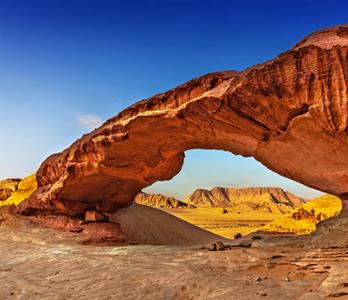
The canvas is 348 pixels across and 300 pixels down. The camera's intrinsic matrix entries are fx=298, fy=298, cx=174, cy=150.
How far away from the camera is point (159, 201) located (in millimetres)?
74750

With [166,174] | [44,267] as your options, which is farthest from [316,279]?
[166,174]

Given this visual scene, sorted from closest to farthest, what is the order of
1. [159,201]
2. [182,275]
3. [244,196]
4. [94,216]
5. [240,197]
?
[182,275] < [94,216] < [159,201] < [240,197] < [244,196]

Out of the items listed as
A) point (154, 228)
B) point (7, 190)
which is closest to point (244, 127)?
point (154, 228)

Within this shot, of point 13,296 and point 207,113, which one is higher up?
point 207,113

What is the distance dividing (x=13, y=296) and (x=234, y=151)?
6.92 m

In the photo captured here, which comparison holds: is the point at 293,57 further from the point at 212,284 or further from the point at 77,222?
the point at 77,222

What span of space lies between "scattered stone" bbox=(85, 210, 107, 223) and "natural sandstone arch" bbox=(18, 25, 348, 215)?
2.91ft

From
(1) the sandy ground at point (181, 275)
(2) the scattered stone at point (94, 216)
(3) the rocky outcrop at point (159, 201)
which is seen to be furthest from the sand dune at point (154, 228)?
(3) the rocky outcrop at point (159, 201)

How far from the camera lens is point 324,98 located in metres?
5.80

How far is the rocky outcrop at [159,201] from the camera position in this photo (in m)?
69.5

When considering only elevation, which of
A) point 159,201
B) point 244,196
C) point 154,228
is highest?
point 244,196

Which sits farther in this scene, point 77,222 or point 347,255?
point 77,222

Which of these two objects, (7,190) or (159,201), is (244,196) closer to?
(159,201)

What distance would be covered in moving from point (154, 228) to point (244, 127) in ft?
35.2
